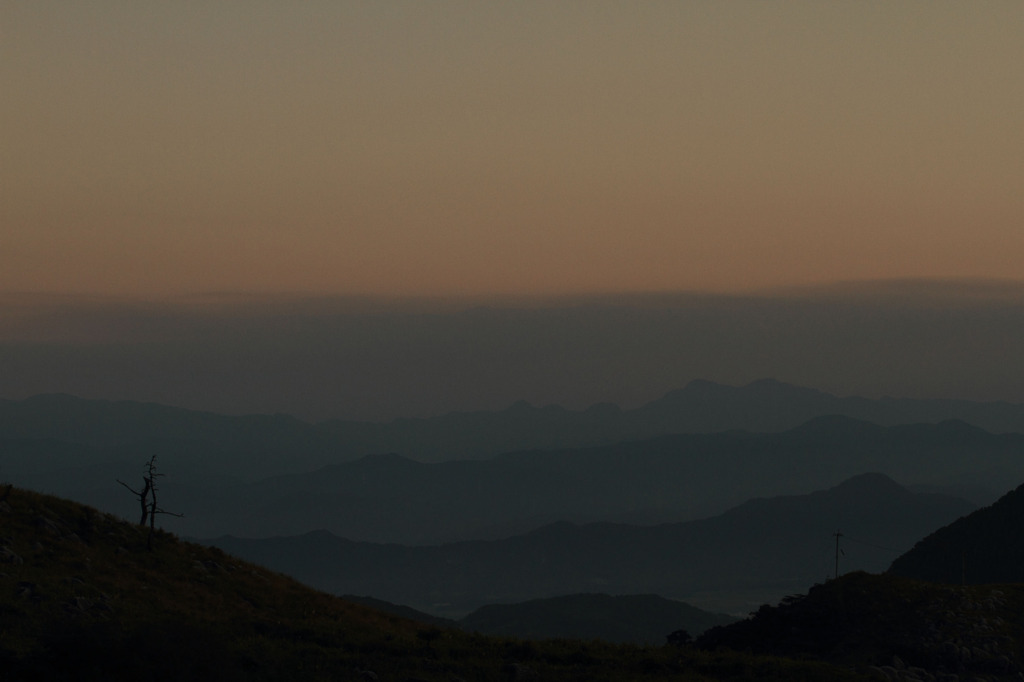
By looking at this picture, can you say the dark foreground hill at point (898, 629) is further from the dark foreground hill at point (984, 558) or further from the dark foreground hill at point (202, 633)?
the dark foreground hill at point (984, 558)

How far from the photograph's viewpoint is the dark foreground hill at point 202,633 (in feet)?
110

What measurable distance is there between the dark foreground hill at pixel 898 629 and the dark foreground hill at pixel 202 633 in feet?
39.4

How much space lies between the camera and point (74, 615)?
132 feet

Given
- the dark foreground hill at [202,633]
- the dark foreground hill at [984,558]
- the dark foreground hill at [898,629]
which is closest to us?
the dark foreground hill at [202,633]

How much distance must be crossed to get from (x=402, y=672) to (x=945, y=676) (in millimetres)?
29320

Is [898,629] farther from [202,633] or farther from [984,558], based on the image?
[984,558]

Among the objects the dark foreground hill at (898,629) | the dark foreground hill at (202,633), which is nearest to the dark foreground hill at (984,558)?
the dark foreground hill at (898,629)

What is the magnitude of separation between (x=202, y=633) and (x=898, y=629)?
141ft

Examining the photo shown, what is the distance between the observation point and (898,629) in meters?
60.8

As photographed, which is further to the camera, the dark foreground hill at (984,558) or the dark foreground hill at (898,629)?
the dark foreground hill at (984,558)

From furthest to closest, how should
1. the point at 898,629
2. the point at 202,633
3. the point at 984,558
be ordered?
the point at 984,558
the point at 898,629
the point at 202,633

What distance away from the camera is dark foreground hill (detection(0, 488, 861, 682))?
110 feet

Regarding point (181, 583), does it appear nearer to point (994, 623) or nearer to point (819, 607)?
point (819, 607)

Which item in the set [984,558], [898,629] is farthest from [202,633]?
[984,558]
